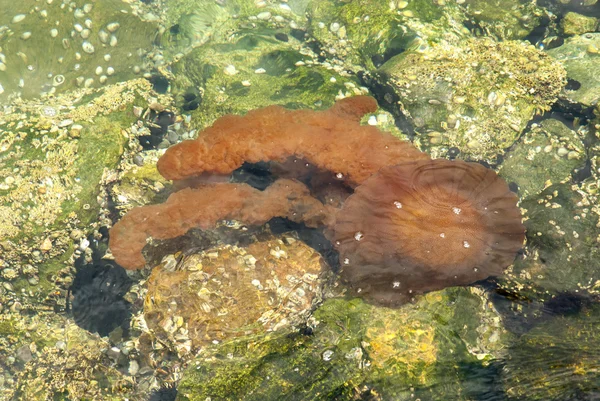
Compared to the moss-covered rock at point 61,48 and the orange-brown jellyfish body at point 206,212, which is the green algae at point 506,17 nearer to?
the orange-brown jellyfish body at point 206,212

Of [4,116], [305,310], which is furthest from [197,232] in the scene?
[4,116]

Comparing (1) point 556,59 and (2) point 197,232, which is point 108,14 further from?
(1) point 556,59

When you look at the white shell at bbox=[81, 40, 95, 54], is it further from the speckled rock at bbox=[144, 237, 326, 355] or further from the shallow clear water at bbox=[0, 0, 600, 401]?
the speckled rock at bbox=[144, 237, 326, 355]

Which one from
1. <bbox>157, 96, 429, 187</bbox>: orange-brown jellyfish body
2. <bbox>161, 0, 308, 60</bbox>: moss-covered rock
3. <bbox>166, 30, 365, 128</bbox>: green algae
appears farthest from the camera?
<bbox>161, 0, 308, 60</bbox>: moss-covered rock

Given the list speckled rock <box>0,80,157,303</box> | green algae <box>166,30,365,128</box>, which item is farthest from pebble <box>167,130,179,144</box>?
speckled rock <box>0,80,157,303</box>

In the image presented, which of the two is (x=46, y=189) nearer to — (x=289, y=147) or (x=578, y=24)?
(x=289, y=147)

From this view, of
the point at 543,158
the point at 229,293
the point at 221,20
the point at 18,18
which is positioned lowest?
the point at 229,293

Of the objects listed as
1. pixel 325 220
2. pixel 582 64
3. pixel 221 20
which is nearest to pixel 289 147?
pixel 325 220
